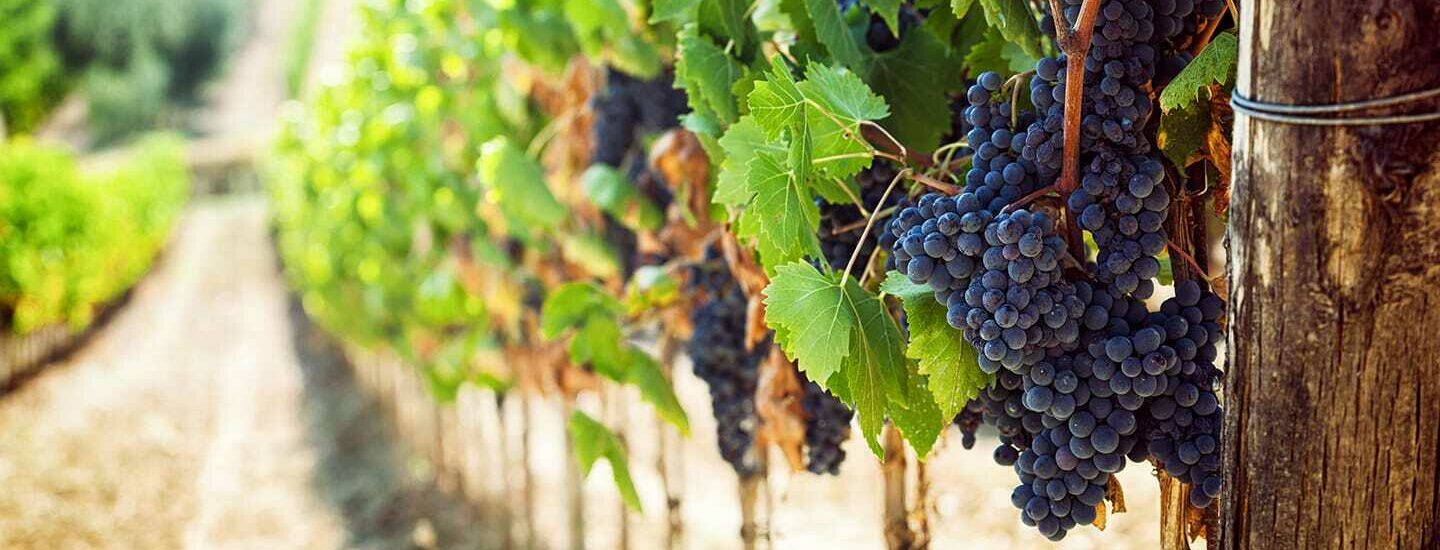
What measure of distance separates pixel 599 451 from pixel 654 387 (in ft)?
0.64

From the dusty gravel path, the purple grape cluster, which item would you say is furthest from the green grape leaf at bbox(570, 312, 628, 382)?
the dusty gravel path

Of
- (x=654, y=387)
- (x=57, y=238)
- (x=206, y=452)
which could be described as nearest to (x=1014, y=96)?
(x=654, y=387)

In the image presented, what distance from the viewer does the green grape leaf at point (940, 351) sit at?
4.41ft

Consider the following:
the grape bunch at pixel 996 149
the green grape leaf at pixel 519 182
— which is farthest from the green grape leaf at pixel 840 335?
the green grape leaf at pixel 519 182

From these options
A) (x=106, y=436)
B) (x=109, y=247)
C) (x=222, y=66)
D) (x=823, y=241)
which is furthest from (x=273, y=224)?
(x=222, y=66)

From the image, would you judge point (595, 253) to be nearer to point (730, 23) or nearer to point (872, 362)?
point (730, 23)

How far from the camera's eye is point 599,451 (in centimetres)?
263

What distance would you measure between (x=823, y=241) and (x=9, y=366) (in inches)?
378

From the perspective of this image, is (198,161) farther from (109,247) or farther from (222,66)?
(109,247)

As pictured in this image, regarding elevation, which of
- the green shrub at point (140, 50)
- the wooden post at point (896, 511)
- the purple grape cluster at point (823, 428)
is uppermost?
the green shrub at point (140, 50)

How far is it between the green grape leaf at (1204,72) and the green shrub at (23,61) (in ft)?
81.2

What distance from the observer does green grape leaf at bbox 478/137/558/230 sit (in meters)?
2.92

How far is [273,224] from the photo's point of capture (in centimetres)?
1614

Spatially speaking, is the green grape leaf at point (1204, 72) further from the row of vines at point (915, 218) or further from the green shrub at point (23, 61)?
the green shrub at point (23, 61)
